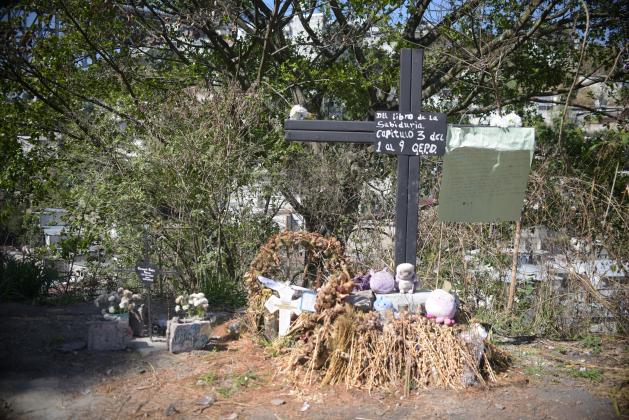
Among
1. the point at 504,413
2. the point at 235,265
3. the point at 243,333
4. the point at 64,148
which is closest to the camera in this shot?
the point at 504,413

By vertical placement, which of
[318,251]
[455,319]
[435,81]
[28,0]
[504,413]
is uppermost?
[28,0]

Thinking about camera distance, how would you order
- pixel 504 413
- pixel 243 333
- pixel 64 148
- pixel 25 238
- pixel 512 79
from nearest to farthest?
1. pixel 504 413
2. pixel 243 333
3. pixel 64 148
4. pixel 25 238
5. pixel 512 79

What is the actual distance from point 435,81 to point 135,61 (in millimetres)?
4696

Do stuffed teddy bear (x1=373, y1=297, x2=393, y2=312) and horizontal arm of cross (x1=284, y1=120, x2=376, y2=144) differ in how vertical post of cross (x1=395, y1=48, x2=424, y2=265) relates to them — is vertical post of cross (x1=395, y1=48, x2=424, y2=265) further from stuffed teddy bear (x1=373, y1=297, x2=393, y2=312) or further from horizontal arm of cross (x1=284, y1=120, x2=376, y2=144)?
stuffed teddy bear (x1=373, y1=297, x2=393, y2=312)

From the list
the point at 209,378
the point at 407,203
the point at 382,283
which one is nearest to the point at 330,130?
the point at 407,203

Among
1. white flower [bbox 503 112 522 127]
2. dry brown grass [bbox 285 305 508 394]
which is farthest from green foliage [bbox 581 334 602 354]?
white flower [bbox 503 112 522 127]

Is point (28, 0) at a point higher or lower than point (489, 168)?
higher

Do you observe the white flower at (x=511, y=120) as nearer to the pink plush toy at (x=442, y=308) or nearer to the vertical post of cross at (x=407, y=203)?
the vertical post of cross at (x=407, y=203)

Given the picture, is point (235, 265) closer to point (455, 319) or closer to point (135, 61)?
point (455, 319)

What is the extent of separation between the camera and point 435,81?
31.2ft

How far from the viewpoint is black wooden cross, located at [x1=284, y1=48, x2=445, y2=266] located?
17.6ft

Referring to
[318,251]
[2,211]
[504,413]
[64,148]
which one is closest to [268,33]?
[64,148]

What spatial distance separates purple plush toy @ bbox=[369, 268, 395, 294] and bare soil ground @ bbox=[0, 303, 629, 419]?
1.05 metres

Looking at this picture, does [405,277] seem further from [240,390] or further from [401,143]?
[240,390]
